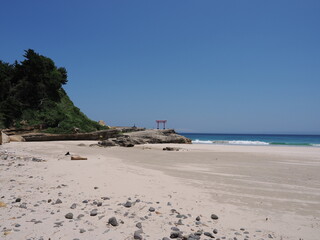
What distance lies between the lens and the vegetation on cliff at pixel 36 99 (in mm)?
27052

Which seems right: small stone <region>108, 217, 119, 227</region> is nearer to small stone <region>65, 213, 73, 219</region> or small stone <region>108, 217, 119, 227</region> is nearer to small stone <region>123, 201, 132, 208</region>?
small stone <region>65, 213, 73, 219</region>

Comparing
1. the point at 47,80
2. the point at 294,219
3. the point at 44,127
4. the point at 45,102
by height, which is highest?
the point at 47,80

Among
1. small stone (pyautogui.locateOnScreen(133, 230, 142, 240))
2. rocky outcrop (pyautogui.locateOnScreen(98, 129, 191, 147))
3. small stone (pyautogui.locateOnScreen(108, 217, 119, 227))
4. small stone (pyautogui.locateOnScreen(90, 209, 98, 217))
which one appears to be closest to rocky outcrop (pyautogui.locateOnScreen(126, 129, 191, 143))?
rocky outcrop (pyautogui.locateOnScreen(98, 129, 191, 147))

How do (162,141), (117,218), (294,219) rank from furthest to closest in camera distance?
(162,141) → (294,219) → (117,218)

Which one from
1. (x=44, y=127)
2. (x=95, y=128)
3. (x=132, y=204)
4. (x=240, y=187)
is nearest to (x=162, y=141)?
(x=95, y=128)

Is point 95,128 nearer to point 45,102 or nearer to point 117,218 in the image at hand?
point 45,102

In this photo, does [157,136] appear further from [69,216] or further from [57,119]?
[69,216]

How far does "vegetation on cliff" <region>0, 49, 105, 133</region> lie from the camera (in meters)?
27.1

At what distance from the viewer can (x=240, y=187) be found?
255 inches

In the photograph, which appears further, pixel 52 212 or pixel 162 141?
pixel 162 141

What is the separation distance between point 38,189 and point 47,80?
97.6 ft

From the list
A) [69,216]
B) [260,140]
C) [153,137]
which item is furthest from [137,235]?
[260,140]

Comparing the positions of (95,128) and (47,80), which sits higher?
(47,80)

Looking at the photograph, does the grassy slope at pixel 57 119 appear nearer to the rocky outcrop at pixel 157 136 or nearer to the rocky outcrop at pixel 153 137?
the rocky outcrop at pixel 153 137
